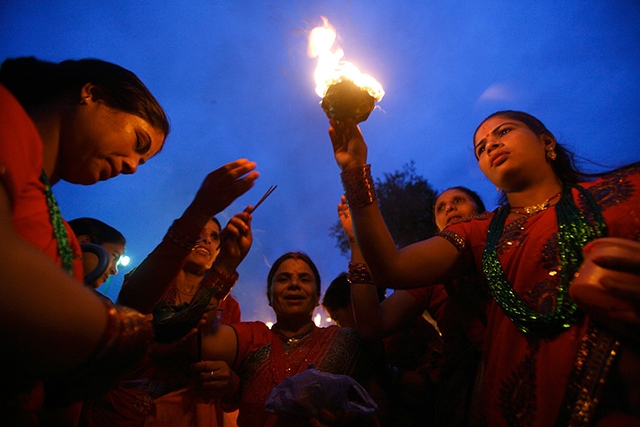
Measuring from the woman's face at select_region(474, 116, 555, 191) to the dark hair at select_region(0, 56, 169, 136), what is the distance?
7.42 ft

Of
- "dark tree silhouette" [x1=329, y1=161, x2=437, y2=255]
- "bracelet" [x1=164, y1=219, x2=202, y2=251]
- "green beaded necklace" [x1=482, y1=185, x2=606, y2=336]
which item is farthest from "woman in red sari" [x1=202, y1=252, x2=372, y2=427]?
"dark tree silhouette" [x1=329, y1=161, x2=437, y2=255]

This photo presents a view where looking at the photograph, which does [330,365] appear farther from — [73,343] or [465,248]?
[73,343]

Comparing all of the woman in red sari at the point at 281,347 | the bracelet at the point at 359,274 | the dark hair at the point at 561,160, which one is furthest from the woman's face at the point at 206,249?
the dark hair at the point at 561,160

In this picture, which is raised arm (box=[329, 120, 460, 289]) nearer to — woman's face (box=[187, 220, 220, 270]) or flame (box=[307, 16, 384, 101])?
flame (box=[307, 16, 384, 101])

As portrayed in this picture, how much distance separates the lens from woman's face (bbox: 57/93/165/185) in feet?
4.88

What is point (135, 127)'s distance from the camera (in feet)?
5.70

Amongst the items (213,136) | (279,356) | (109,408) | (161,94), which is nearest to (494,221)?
(279,356)

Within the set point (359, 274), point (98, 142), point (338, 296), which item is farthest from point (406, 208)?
point (98, 142)

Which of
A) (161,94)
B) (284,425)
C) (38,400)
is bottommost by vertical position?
(284,425)

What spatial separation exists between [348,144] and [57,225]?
1.67 m

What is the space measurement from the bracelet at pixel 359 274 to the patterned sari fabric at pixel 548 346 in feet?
3.28

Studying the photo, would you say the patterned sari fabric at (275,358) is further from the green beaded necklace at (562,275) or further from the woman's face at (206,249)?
the green beaded necklace at (562,275)

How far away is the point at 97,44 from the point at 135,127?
124m

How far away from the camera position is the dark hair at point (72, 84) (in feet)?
4.75
